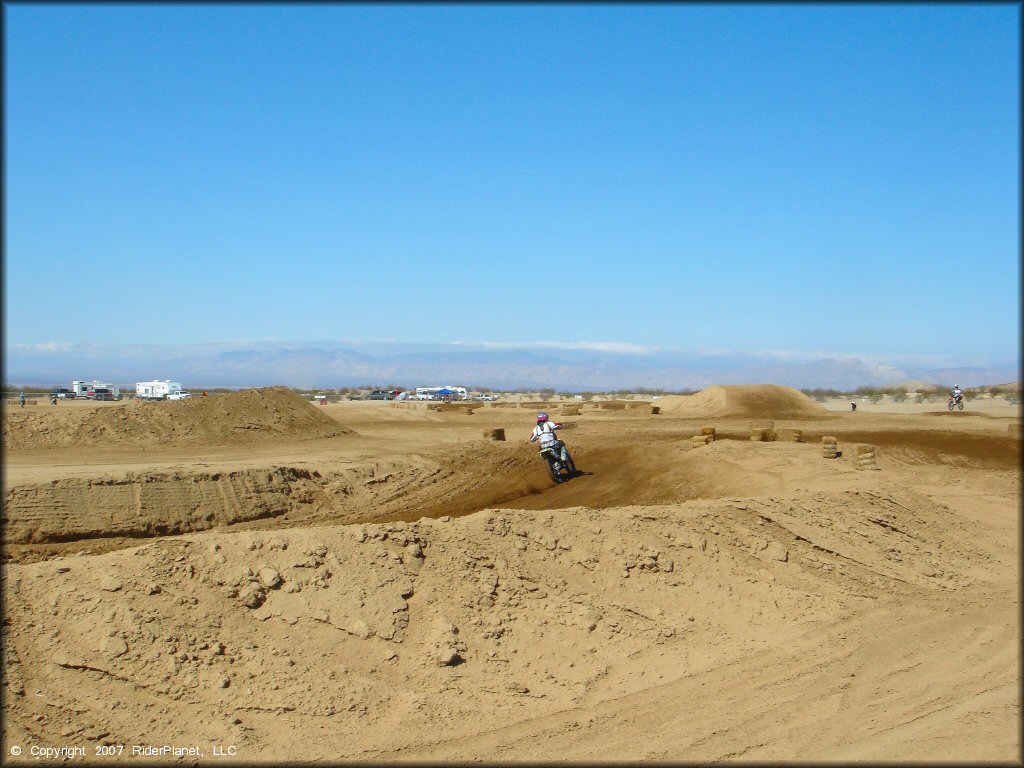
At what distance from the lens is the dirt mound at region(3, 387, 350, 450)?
25.9m

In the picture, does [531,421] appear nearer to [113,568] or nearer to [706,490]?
[706,490]

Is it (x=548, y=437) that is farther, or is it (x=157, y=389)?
(x=157, y=389)

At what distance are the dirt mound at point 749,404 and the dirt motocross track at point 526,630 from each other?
101ft

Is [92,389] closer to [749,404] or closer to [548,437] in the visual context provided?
[749,404]

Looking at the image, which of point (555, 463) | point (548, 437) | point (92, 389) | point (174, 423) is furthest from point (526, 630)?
point (92, 389)

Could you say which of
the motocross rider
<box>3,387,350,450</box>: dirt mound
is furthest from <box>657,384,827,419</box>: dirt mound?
the motocross rider

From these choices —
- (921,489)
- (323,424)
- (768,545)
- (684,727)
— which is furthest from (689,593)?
(323,424)

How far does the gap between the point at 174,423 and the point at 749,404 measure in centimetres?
3333

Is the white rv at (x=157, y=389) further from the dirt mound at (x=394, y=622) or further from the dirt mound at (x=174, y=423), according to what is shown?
the dirt mound at (x=394, y=622)

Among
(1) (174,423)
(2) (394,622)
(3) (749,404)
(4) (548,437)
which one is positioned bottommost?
(2) (394,622)

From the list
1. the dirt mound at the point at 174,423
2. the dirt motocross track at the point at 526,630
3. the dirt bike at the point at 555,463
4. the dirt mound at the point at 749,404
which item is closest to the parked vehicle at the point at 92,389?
the dirt mound at the point at 174,423

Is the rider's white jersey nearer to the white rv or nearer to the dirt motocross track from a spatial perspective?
the dirt motocross track

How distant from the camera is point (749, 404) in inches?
1949

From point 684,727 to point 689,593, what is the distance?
308 cm
